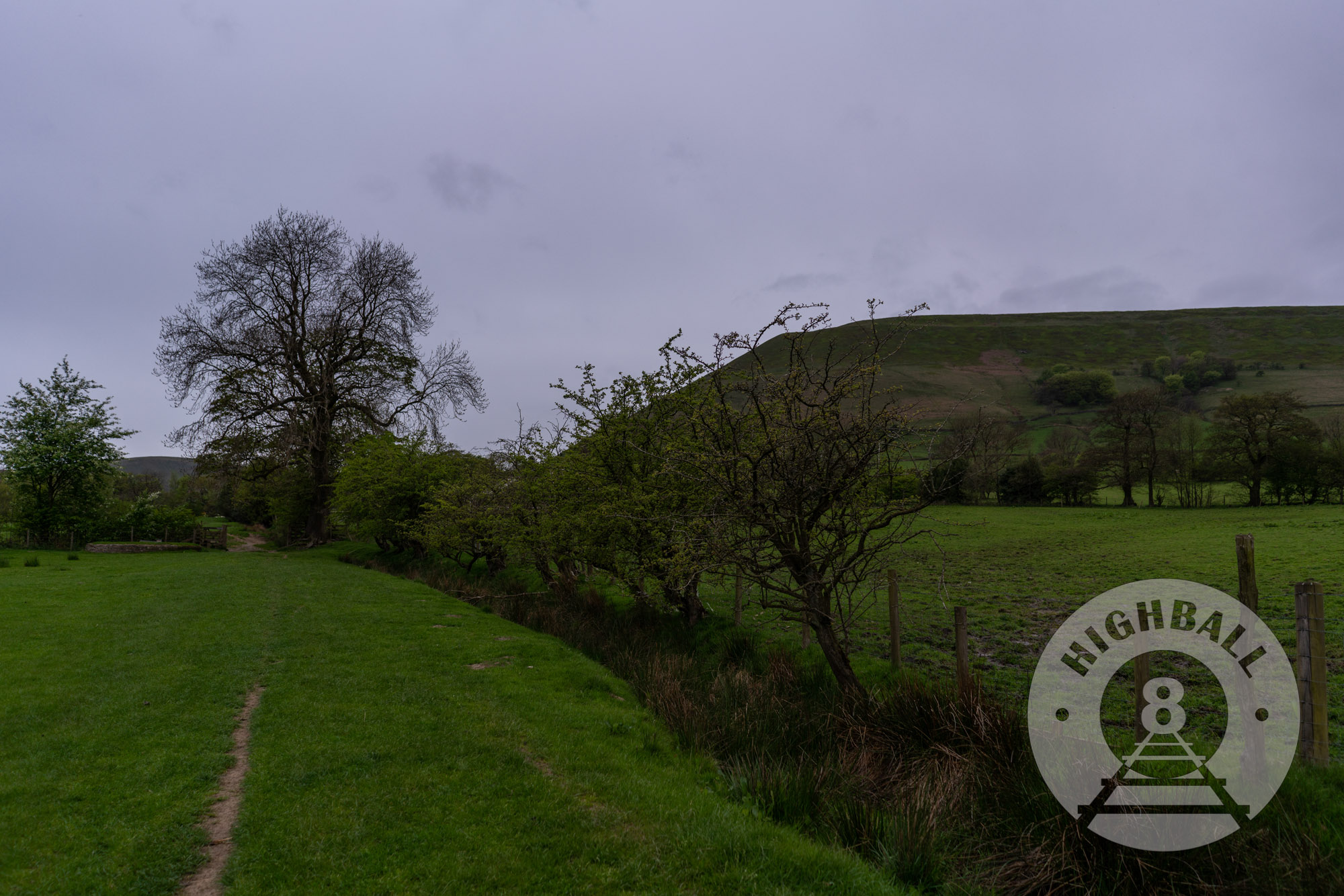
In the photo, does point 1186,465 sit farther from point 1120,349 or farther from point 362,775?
point 1120,349

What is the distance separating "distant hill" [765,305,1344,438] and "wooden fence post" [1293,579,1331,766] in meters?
107

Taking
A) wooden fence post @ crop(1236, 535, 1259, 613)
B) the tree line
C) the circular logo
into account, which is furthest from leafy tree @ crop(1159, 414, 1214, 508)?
wooden fence post @ crop(1236, 535, 1259, 613)

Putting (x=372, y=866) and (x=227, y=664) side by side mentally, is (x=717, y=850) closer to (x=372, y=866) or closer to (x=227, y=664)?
(x=372, y=866)

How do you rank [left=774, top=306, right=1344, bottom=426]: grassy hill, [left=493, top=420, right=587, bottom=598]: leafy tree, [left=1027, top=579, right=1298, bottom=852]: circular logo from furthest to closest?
[left=774, top=306, right=1344, bottom=426]: grassy hill → [left=493, top=420, right=587, bottom=598]: leafy tree → [left=1027, top=579, right=1298, bottom=852]: circular logo

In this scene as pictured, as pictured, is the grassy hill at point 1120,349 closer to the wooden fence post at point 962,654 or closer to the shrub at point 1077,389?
the shrub at point 1077,389

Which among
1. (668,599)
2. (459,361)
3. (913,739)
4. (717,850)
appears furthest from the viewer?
(459,361)

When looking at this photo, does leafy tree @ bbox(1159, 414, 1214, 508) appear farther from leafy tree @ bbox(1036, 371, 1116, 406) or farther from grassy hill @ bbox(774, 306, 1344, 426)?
leafy tree @ bbox(1036, 371, 1116, 406)

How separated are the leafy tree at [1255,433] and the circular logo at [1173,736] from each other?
46169 millimetres

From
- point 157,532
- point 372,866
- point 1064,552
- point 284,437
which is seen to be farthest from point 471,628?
point 157,532

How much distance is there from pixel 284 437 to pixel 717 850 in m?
39.1

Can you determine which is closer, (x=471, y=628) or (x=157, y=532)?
(x=471, y=628)

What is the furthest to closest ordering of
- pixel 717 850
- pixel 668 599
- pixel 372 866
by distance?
pixel 668 599 < pixel 717 850 < pixel 372 866

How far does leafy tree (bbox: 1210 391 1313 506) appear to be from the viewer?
43688mm

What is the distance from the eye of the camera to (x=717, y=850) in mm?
5324
